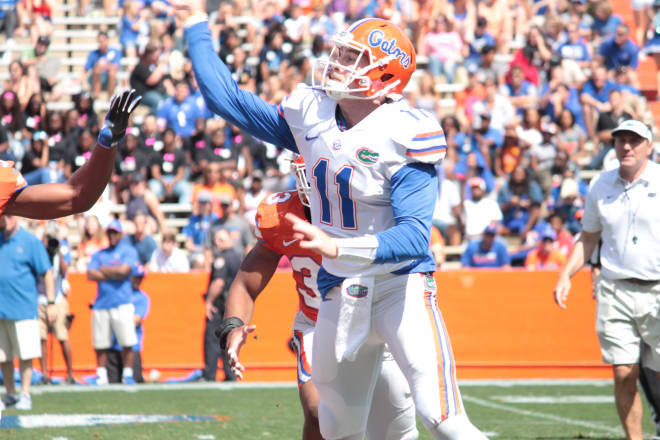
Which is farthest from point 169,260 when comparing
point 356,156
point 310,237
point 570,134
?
point 310,237

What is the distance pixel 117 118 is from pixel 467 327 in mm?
7819

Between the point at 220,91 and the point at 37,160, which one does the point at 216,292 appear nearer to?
the point at 37,160

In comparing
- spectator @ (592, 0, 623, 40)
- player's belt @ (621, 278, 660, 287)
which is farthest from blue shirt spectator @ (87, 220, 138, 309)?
spectator @ (592, 0, 623, 40)

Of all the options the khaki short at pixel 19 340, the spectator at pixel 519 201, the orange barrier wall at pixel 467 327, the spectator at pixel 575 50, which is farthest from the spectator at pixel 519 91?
the khaki short at pixel 19 340

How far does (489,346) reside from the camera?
37.9 feet

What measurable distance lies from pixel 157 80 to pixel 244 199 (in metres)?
2.94

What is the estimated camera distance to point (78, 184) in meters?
4.34

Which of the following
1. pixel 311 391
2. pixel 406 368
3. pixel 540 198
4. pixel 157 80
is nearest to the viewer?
pixel 406 368

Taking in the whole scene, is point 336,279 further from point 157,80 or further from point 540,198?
point 157,80

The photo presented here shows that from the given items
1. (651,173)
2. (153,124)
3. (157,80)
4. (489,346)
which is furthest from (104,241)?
(651,173)

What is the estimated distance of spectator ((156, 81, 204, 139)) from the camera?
48.1 feet

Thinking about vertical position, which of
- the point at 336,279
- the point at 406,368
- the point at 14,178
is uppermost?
the point at 14,178

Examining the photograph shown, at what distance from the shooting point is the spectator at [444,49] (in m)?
16.3

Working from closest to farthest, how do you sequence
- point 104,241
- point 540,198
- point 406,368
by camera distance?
point 406,368, point 104,241, point 540,198
